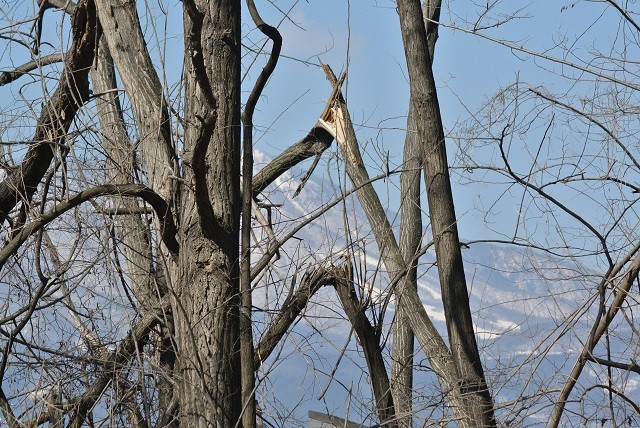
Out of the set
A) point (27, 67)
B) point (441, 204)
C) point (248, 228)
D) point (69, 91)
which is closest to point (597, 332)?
point (441, 204)

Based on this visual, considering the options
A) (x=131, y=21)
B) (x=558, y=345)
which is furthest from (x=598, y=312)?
(x=131, y=21)

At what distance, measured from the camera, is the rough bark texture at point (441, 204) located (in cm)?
557

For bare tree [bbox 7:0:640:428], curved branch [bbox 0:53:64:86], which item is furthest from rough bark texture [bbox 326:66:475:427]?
curved branch [bbox 0:53:64:86]

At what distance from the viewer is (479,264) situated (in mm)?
5566

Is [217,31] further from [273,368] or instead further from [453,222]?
[453,222]

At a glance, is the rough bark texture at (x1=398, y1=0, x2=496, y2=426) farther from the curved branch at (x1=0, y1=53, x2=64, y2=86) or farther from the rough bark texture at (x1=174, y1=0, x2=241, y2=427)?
the curved branch at (x1=0, y1=53, x2=64, y2=86)

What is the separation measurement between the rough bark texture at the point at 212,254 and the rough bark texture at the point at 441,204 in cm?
188

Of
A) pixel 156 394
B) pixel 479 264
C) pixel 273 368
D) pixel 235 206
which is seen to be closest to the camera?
pixel 273 368

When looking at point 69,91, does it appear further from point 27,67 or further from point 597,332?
point 597,332

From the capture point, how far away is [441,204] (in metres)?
5.86

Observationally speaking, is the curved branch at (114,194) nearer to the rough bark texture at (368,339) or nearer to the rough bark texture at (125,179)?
the rough bark texture at (125,179)

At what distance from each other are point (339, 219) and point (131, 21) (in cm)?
165

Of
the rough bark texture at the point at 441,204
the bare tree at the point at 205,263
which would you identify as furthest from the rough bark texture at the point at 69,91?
the rough bark texture at the point at 441,204

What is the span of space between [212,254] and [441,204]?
7.35 feet
